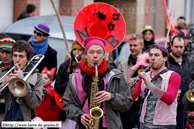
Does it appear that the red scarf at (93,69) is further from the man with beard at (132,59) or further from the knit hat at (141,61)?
the man with beard at (132,59)

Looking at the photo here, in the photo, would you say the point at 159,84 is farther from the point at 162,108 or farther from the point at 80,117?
the point at 80,117

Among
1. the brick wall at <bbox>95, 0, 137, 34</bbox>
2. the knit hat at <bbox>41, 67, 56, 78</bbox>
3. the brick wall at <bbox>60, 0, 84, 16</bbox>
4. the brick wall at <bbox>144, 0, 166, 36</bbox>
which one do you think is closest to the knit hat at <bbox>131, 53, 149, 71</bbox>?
the knit hat at <bbox>41, 67, 56, 78</bbox>

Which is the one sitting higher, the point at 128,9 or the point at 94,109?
the point at 128,9

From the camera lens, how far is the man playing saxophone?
143 inches

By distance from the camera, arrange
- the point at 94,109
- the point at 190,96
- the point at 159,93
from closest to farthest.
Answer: the point at 94,109 → the point at 190,96 → the point at 159,93

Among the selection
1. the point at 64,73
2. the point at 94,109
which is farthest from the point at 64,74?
the point at 94,109

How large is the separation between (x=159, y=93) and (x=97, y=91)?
3.06 ft

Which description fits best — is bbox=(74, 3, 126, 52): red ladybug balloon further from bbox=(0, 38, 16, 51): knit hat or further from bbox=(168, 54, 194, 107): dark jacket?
bbox=(168, 54, 194, 107): dark jacket

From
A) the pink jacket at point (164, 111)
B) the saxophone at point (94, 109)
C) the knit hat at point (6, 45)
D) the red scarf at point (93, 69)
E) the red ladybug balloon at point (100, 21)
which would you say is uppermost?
the red ladybug balloon at point (100, 21)

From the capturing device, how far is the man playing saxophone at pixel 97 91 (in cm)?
363

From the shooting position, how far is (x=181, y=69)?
221 inches

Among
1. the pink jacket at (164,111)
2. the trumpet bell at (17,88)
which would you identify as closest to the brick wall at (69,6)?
the pink jacket at (164,111)

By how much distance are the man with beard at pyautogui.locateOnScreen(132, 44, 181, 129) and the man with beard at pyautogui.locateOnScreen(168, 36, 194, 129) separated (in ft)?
3.69

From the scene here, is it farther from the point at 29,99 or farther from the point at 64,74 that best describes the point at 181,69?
the point at 29,99
